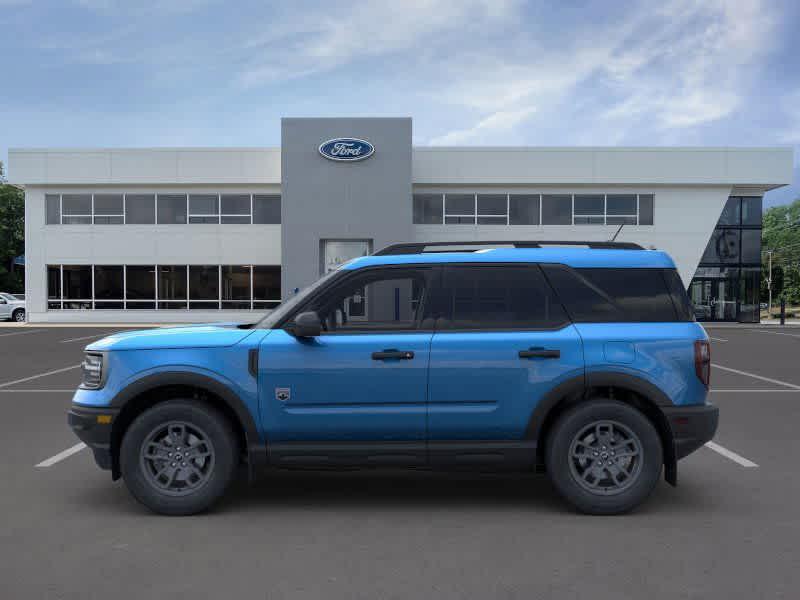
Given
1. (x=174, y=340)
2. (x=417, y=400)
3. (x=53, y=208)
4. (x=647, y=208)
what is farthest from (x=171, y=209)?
(x=417, y=400)

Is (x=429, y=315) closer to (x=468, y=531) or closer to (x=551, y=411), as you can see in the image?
(x=551, y=411)

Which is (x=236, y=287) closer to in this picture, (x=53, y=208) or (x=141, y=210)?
(x=141, y=210)

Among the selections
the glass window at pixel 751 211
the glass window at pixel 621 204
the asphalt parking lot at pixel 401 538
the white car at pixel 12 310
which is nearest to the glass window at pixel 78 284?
the white car at pixel 12 310

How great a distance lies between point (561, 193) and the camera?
107 ft

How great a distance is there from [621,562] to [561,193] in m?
29.8

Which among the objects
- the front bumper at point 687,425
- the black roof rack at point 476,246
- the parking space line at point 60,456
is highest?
the black roof rack at point 476,246

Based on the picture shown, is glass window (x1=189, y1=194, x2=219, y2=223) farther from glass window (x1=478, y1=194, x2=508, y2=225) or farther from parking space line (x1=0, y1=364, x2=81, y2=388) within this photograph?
parking space line (x1=0, y1=364, x2=81, y2=388)

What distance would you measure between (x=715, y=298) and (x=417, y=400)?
3241 centimetres

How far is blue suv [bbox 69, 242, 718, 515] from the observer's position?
493 cm

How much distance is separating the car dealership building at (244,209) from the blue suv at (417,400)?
26663mm

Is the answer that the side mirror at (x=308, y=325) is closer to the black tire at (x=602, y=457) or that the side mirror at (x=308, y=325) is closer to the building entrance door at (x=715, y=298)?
the black tire at (x=602, y=457)

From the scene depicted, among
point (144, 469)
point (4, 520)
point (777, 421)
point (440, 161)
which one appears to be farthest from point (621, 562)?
point (440, 161)

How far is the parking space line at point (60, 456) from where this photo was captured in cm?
652

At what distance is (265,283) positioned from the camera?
32.4 meters
